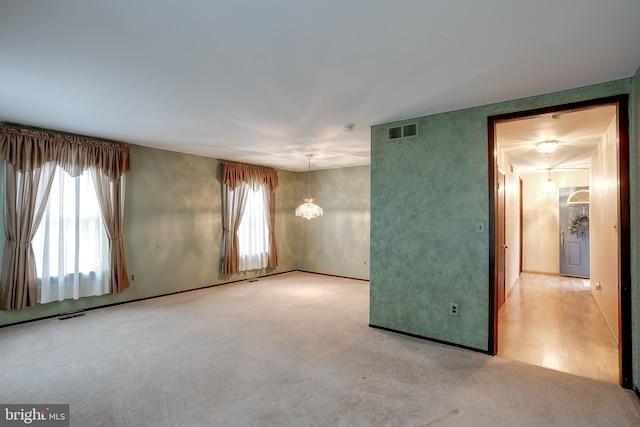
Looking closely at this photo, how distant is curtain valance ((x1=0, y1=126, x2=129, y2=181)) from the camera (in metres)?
3.80

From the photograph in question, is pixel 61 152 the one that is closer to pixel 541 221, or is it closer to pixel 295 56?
pixel 295 56

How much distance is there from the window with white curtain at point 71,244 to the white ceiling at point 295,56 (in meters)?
1.02

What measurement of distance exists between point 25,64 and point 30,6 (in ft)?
2.96

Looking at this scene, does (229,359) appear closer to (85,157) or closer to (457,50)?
(457,50)

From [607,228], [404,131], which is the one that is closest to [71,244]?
[404,131]

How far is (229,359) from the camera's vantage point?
2.97 m

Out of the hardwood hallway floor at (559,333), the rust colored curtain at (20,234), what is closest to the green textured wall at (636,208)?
the hardwood hallway floor at (559,333)

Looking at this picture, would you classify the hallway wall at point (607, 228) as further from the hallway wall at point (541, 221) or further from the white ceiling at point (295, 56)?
the hallway wall at point (541, 221)

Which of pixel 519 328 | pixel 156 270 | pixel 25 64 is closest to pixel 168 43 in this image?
pixel 25 64

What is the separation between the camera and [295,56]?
225 centimetres

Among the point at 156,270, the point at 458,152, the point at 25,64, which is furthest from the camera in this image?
the point at 156,270

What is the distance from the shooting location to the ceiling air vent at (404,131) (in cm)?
362

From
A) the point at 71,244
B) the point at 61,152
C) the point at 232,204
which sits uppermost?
the point at 61,152

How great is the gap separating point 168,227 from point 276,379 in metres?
3.79
